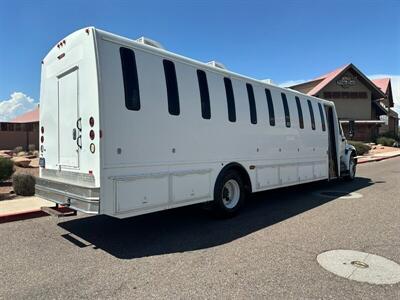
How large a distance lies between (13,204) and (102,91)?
476 centimetres

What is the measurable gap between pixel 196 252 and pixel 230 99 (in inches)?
130

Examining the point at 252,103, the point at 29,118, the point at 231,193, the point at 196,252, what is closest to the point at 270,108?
the point at 252,103

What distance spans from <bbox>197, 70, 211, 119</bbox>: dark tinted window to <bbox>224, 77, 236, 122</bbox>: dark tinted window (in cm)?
62

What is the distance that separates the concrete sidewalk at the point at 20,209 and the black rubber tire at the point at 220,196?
3622mm

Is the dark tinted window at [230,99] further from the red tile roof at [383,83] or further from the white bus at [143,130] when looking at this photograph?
the red tile roof at [383,83]

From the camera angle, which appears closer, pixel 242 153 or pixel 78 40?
pixel 78 40

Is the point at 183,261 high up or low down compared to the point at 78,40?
down

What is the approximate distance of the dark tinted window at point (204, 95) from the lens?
22.2 feet

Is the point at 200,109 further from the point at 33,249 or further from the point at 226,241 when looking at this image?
the point at 33,249

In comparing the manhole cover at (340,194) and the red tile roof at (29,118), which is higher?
the red tile roof at (29,118)

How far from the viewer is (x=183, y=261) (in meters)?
5.00

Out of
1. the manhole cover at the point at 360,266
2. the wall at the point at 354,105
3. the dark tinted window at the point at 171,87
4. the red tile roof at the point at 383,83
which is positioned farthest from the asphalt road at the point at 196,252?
the red tile roof at the point at 383,83

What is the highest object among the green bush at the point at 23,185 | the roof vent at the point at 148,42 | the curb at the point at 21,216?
the roof vent at the point at 148,42

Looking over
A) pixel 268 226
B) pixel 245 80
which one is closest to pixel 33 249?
pixel 268 226
